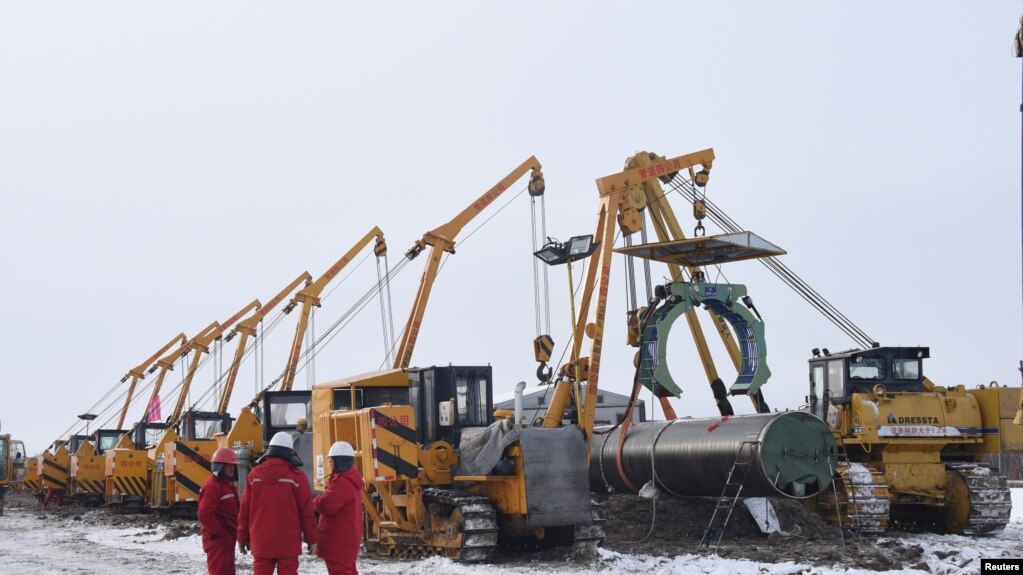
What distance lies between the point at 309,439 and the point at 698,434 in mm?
6650

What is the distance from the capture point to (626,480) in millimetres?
18703

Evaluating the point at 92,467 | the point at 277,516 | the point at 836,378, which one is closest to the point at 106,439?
the point at 92,467

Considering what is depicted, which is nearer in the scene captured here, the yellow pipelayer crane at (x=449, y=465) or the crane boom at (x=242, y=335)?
the yellow pipelayer crane at (x=449, y=465)

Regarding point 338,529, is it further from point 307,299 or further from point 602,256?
point 307,299

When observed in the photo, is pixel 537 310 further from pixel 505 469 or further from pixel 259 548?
pixel 259 548

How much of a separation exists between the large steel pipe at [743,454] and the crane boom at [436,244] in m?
10.8

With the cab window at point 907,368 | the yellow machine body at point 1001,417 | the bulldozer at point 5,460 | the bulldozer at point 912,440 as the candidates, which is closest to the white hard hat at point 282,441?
the bulldozer at point 912,440

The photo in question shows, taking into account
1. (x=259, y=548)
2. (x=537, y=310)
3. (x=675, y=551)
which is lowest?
(x=675, y=551)

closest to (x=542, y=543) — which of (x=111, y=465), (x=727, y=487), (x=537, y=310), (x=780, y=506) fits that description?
(x=727, y=487)

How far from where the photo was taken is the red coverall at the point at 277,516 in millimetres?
9914

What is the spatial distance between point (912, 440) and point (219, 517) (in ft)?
43.0

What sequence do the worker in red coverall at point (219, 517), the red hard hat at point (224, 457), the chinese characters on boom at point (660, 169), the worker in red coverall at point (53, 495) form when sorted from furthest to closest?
the worker in red coverall at point (53, 495)
the chinese characters on boom at point (660, 169)
the red hard hat at point (224, 457)
the worker in red coverall at point (219, 517)

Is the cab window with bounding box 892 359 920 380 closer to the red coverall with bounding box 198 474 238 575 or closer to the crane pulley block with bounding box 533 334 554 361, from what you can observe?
the crane pulley block with bounding box 533 334 554 361

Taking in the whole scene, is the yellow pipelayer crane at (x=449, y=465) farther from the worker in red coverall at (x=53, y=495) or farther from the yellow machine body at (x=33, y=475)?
the yellow machine body at (x=33, y=475)
